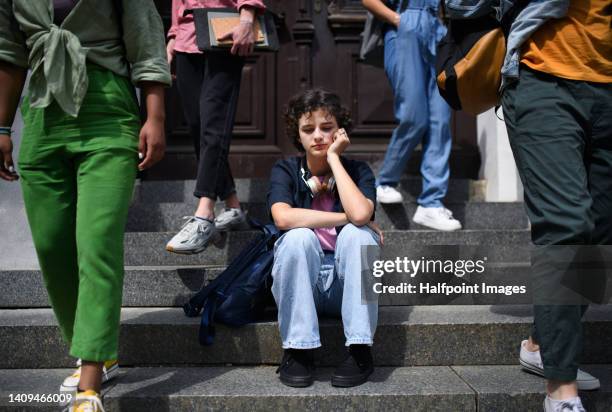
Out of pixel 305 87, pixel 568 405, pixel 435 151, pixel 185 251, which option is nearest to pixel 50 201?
pixel 185 251

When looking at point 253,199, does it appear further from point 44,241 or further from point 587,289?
point 587,289

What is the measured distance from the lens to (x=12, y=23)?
7.16 ft

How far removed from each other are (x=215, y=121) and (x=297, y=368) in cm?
137

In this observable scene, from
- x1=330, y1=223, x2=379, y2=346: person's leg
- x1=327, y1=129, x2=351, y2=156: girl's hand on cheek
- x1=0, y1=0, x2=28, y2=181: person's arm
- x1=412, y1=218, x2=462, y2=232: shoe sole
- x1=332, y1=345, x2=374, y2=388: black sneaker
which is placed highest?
x1=0, y1=0, x2=28, y2=181: person's arm

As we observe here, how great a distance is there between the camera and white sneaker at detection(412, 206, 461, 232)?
360 centimetres

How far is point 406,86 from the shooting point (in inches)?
144

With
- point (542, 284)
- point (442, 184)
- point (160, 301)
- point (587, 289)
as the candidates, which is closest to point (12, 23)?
point (160, 301)

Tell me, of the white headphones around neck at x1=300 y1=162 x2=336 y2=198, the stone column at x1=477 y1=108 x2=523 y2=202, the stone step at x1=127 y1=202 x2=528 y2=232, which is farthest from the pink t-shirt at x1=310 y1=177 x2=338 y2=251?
the stone column at x1=477 y1=108 x2=523 y2=202

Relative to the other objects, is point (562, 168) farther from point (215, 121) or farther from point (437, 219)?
point (215, 121)

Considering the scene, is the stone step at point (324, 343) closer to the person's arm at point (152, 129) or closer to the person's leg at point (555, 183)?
the person's leg at point (555, 183)

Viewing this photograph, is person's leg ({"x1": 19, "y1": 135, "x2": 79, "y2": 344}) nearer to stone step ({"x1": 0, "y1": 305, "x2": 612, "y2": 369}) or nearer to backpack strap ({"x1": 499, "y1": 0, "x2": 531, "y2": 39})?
stone step ({"x1": 0, "y1": 305, "x2": 612, "y2": 369})

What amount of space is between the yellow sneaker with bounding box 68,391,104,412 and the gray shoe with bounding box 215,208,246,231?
1.37 m

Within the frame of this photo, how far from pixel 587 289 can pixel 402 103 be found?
5.90 ft

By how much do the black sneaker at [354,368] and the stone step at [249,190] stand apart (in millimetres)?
1847
